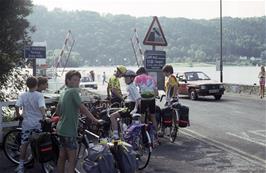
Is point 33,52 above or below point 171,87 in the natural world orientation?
above

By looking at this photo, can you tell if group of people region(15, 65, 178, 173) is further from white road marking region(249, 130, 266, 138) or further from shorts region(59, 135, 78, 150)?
white road marking region(249, 130, 266, 138)

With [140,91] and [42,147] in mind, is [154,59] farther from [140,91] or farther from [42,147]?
[42,147]

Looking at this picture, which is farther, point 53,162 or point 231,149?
point 231,149

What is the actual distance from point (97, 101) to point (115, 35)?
188ft

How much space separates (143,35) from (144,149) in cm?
3521

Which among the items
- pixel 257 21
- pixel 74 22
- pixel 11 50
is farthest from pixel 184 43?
pixel 11 50

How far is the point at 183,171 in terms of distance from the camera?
7762 mm

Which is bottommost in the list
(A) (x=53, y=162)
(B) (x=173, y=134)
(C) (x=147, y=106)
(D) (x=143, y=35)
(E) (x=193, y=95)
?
(A) (x=53, y=162)

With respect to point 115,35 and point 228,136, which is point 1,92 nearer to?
point 228,136

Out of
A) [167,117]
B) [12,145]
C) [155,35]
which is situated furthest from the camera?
[155,35]

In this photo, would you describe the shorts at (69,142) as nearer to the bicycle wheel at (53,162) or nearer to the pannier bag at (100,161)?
the pannier bag at (100,161)

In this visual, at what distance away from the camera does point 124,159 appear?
6266 millimetres

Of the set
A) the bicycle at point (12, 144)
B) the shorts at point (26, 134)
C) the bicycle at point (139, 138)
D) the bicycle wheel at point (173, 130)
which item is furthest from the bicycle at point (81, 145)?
the bicycle wheel at point (173, 130)

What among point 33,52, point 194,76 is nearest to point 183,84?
point 194,76
